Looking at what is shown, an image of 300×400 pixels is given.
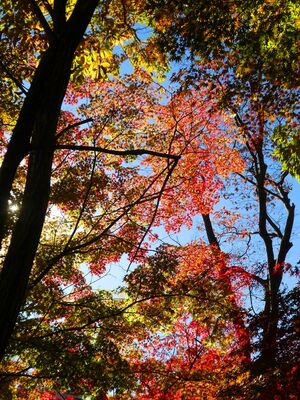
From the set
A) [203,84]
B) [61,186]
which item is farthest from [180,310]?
[203,84]

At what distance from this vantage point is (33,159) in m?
2.90

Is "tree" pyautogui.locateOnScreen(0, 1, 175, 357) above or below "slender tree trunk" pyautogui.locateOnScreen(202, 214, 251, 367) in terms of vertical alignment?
below

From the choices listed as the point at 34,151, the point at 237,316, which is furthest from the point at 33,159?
the point at 237,316

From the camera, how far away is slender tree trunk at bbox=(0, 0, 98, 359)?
2463 mm

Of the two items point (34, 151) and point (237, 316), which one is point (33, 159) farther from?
point (237, 316)

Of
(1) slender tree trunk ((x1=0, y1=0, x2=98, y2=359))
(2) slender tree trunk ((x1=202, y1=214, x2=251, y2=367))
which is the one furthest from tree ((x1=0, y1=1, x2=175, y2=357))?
(2) slender tree trunk ((x1=202, y1=214, x2=251, y2=367))

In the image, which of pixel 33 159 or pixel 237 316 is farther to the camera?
pixel 237 316

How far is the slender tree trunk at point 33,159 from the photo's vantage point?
8.08 ft

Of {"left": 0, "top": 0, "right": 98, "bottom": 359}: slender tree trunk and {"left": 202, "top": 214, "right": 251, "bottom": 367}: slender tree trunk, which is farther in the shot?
{"left": 202, "top": 214, "right": 251, "bottom": 367}: slender tree trunk

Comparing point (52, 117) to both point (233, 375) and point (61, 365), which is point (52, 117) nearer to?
point (61, 365)

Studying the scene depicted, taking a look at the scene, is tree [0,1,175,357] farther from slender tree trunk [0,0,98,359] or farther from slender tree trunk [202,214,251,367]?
slender tree trunk [202,214,251,367]

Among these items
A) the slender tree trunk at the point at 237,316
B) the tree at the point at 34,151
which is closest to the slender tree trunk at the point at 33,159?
the tree at the point at 34,151

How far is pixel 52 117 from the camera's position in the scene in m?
3.03

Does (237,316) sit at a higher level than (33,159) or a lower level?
higher
